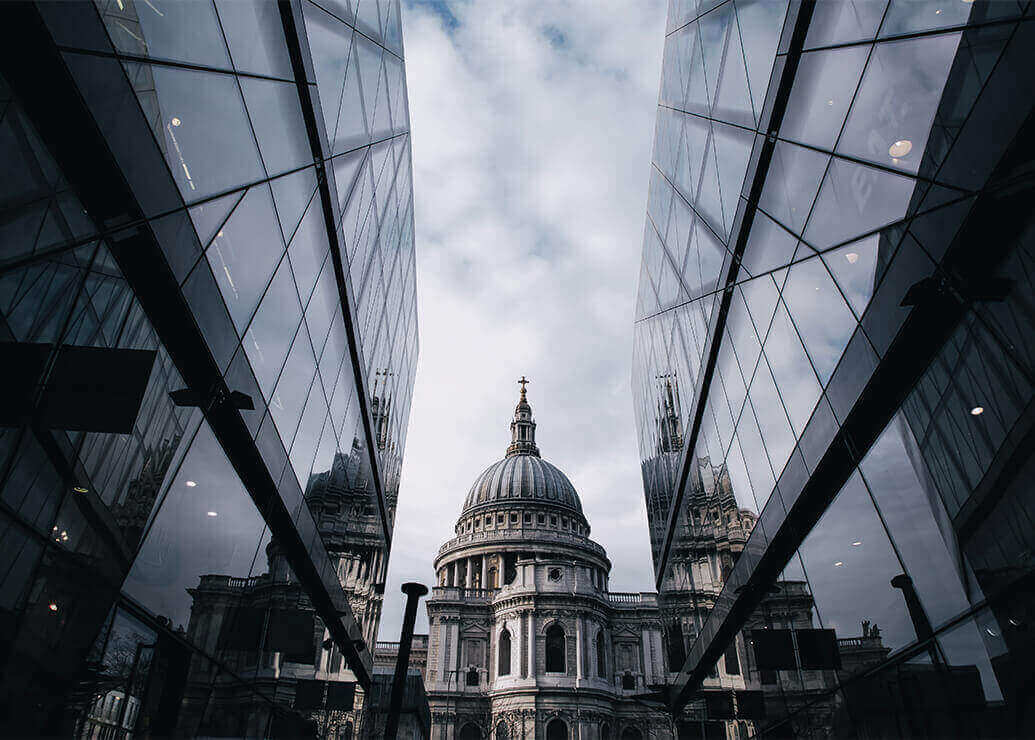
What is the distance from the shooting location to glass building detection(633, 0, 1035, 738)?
5742 mm

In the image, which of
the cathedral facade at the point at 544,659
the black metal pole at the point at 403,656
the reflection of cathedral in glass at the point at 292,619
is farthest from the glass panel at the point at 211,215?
the cathedral facade at the point at 544,659

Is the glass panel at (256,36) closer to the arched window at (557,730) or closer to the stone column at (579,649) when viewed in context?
the stone column at (579,649)

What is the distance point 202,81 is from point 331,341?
8277 millimetres

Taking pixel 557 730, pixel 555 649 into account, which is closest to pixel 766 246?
pixel 557 730

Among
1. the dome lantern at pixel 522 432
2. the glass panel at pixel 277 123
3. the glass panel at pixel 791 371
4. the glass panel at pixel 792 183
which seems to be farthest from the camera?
the dome lantern at pixel 522 432

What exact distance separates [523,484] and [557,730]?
4417 cm

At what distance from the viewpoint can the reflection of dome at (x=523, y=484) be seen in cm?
10469

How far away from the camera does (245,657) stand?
489 inches

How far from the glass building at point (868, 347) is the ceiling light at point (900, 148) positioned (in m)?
0.06

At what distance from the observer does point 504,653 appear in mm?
72438

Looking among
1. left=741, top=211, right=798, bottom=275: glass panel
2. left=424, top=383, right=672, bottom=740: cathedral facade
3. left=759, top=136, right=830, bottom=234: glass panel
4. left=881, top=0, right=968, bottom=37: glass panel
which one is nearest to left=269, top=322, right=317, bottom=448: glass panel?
left=741, top=211, right=798, bottom=275: glass panel

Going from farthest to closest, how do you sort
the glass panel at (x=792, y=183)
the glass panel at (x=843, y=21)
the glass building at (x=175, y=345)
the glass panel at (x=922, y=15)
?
the glass panel at (x=792, y=183), the glass panel at (x=843, y=21), the glass panel at (x=922, y=15), the glass building at (x=175, y=345)

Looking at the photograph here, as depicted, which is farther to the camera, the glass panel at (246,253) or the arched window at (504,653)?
the arched window at (504,653)

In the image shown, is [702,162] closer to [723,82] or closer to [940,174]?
[723,82]
